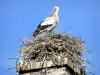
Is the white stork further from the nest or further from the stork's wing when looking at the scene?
the nest

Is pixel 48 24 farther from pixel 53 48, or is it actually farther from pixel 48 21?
pixel 53 48

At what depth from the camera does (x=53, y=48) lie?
732 cm

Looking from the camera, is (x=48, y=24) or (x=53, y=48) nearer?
(x=53, y=48)

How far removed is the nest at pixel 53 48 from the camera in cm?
710

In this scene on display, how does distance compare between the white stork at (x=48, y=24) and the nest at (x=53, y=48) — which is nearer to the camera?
the nest at (x=53, y=48)

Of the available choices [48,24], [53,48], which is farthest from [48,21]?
[53,48]

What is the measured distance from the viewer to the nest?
23.3 feet

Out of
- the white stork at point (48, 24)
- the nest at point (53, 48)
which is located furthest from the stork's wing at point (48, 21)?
the nest at point (53, 48)

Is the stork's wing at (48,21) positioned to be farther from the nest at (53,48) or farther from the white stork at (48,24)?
the nest at (53,48)

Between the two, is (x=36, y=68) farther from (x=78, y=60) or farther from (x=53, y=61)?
(x=78, y=60)

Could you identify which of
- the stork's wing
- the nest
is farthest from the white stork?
the nest

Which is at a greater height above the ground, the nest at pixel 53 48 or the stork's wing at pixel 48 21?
the stork's wing at pixel 48 21

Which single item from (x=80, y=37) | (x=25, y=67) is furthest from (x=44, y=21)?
(x=25, y=67)

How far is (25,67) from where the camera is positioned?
22.4 ft
